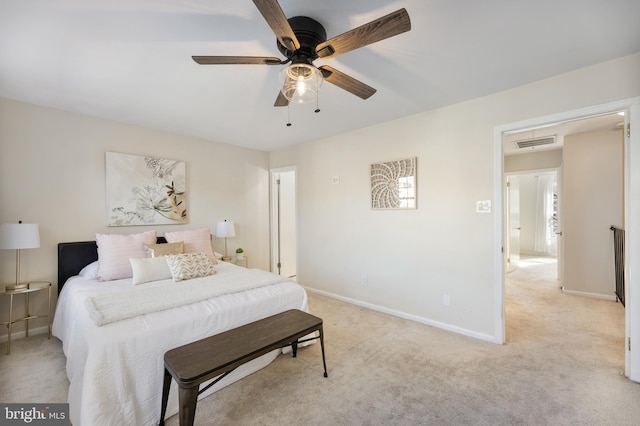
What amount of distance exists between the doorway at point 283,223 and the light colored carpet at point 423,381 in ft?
7.41

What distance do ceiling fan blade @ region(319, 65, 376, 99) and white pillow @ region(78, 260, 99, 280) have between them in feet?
9.85

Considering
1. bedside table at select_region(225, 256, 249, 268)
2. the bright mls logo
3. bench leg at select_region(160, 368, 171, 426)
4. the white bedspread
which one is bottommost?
the bright mls logo

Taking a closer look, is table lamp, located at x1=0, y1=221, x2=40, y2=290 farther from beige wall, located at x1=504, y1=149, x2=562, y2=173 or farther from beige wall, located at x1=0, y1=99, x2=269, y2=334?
beige wall, located at x1=504, y1=149, x2=562, y2=173

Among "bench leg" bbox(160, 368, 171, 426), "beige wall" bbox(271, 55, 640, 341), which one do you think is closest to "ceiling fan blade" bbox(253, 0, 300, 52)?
"bench leg" bbox(160, 368, 171, 426)

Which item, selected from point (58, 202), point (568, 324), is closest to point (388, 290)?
point (568, 324)

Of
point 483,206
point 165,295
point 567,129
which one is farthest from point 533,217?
point 165,295

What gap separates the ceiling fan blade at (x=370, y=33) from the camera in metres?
1.19

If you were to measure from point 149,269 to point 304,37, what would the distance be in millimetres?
2525

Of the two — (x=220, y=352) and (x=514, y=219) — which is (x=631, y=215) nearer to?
(x=220, y=352)

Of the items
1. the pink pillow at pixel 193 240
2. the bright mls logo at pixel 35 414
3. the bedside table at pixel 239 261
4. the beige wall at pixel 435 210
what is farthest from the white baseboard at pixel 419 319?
the bright mls logo at pixel 35 414

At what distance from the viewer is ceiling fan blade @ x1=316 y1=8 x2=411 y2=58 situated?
1191 mm

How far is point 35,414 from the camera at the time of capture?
172 cm

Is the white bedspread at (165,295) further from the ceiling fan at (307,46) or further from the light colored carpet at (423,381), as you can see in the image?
the ceiling fan at (307,46)

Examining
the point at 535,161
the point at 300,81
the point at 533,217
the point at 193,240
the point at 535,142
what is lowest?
the point at 193,240
